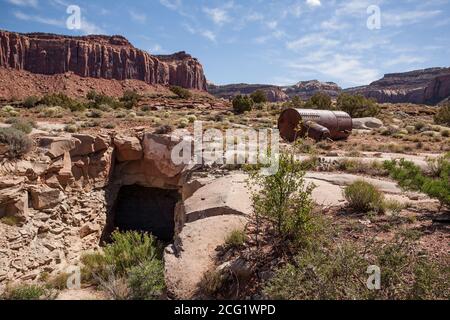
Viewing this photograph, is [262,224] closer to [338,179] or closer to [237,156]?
[338,179]

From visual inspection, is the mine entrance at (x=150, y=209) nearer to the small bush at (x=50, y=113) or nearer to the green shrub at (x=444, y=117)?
the small bush at (x=50, y=113)

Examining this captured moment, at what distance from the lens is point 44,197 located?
9125 millimetres

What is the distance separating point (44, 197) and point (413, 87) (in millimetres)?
97220

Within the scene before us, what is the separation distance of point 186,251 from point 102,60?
73.3 m

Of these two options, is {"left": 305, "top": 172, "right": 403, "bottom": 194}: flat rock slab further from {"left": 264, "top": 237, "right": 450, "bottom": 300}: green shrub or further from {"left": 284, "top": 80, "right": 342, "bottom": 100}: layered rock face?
{"left": 284, "top": 80, "right": 342, "bottom": 100}: layered rock face

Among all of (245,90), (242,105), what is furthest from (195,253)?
(245,90)

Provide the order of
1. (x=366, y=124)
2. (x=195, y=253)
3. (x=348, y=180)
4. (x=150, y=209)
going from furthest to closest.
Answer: (x=366, y=124), (x=150, y=209), (x=348, y=180), (x=195, y=253)

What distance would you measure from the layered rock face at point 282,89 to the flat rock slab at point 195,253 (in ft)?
301

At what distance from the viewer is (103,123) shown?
14094 millimetres

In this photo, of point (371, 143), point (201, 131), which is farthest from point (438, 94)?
point (201, 131)

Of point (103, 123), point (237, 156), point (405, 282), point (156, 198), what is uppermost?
point (103, 123)

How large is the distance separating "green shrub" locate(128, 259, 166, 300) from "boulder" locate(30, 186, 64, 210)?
591 centimetres

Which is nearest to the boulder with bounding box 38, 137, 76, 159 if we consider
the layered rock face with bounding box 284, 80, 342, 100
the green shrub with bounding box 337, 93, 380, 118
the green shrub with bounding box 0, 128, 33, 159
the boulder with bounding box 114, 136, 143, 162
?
the green shrub with bounding box 0, 128, 33, 159

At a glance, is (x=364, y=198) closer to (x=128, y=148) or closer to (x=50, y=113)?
(x=128, y=148)
